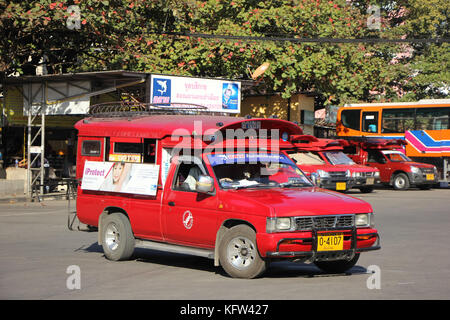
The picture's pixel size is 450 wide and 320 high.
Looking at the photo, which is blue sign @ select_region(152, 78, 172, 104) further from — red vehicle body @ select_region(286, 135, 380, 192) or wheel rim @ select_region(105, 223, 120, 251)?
wheel rim @ select_region(105, 223, 120, 251)

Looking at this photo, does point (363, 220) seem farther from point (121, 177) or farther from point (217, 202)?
point (121, 177)

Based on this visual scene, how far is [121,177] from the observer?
12.3 meters

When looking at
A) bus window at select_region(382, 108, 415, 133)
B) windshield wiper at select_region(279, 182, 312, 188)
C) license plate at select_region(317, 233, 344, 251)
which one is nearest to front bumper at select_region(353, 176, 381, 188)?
bus window at select_region(382, 108, 415, 133)

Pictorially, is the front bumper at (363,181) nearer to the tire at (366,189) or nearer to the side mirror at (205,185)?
the tire at (366,189)

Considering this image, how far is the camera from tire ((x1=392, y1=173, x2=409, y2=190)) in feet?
110

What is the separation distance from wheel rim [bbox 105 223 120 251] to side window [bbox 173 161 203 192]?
1525 mm

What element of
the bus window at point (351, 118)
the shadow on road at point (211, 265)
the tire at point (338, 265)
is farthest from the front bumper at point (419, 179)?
the tire at point (338, 265)

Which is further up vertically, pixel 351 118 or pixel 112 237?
pixel 351 118

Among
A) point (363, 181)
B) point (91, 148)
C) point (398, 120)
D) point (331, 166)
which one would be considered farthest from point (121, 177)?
point (398, 120)

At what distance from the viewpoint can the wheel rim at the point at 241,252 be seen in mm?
9922

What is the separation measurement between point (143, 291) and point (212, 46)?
22742 mm

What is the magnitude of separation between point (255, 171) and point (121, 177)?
233 centimetres

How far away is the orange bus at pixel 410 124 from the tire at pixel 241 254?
2730 centimetres
